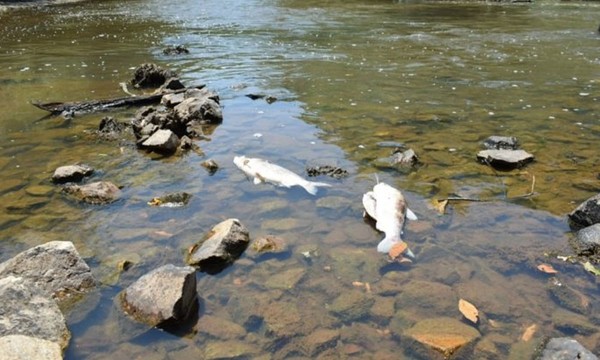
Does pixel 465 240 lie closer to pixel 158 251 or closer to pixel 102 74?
pixel 158 251

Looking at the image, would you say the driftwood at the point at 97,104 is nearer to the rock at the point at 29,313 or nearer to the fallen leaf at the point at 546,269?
the rock at the point at 29,313

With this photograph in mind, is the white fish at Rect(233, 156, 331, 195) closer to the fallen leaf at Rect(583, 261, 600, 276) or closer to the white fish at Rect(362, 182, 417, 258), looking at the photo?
the white fish at Rect(362, 182, 417, 258)

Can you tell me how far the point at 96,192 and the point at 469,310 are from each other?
4.91 m

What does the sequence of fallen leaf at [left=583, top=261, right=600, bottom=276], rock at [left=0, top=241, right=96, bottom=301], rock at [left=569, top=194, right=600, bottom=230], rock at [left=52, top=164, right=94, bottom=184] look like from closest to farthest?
rock at [left=0, top=241, right=96, bottom=301] → fallen leaf at [left=583, top=261, right=600, bottom=276] → rock at [left=569, top=194, right=600, bottom=230] → rock at [left=52, top=164, right=94, bottom=184]

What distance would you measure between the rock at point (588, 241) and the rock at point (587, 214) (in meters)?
0.21

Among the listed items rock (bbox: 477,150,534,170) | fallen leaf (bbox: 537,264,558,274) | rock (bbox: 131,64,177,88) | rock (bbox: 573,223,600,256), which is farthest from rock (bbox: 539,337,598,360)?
rock (bbox: 131,64,177,88)

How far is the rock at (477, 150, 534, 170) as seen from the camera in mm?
7777

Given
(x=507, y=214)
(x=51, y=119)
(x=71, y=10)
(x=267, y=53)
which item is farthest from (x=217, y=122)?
(x=71, y=10)

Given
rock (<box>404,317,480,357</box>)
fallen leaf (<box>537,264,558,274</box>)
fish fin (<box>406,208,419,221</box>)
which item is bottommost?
rock (<box>404,317,480,357</box>)

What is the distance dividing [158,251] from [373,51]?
14.6 m

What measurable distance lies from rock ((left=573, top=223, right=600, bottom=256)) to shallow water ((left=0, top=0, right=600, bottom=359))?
153 mm

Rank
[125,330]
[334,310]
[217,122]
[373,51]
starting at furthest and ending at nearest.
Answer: [373,51]
[217,122]
[334,310]
[125,330]

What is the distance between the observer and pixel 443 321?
4.64m

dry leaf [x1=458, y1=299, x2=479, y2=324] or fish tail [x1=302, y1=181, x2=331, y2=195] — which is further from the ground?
fish tail [x1=302, y1=181, x2=331, y2=195]
